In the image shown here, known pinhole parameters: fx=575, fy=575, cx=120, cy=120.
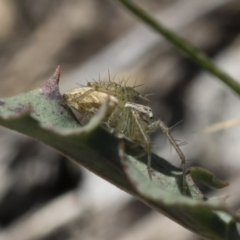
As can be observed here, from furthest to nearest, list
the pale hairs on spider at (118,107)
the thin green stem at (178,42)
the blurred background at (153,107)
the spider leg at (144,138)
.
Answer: the blurred background at (153,107) → the thin green stem at (178,42) → the pale hairs on spider at (118,107) → the spider leg at (144,138)

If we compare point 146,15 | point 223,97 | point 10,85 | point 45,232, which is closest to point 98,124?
point 146,15

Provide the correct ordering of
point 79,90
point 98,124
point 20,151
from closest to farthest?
point 98,124
point 79,90
point 20,151

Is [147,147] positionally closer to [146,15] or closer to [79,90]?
[79,90]

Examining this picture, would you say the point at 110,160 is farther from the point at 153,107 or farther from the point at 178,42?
the point at 153,107

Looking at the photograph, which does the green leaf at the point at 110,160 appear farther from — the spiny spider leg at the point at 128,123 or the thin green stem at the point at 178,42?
the thin green stem at the point at 178,42

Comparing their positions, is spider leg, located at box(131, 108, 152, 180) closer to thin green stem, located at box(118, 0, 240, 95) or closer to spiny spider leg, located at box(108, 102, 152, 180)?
spiny spider leg, located at box(108, 102, 152, 180)

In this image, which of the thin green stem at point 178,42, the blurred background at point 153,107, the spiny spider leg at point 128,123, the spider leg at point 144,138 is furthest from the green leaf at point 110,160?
the blurred background at point 153,107

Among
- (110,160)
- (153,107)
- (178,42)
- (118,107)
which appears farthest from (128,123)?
(153,107)
